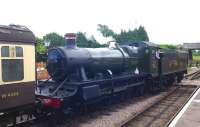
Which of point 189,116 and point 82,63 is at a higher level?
point 82,63

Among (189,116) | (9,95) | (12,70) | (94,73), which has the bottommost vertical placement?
(189,116)

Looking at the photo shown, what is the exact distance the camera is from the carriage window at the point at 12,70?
951cm

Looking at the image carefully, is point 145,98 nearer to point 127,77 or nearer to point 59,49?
point 127,77

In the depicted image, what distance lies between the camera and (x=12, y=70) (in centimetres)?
979

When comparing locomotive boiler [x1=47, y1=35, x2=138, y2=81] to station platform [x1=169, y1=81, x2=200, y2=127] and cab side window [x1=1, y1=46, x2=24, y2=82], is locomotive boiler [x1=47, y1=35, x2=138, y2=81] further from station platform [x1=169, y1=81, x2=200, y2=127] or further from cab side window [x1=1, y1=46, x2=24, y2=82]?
station platform [x1=169, y1=81, x2=200, y2=127]

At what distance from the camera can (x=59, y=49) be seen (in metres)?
13.5

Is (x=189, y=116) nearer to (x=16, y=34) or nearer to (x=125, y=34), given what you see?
(x=16, y=34)

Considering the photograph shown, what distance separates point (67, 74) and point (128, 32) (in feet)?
259

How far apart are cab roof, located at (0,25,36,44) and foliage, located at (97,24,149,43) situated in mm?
73379

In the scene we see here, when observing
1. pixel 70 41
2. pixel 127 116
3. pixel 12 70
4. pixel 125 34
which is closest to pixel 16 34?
pixel 12 70

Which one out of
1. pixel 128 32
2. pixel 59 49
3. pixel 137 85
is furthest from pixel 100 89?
pixel 128 32

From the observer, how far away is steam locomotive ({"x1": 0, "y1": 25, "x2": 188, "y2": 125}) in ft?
32.1

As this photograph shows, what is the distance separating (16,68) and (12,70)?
181 millimetres

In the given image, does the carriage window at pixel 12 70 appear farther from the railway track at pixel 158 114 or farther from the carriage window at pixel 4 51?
the railway track at pixel 158 114
